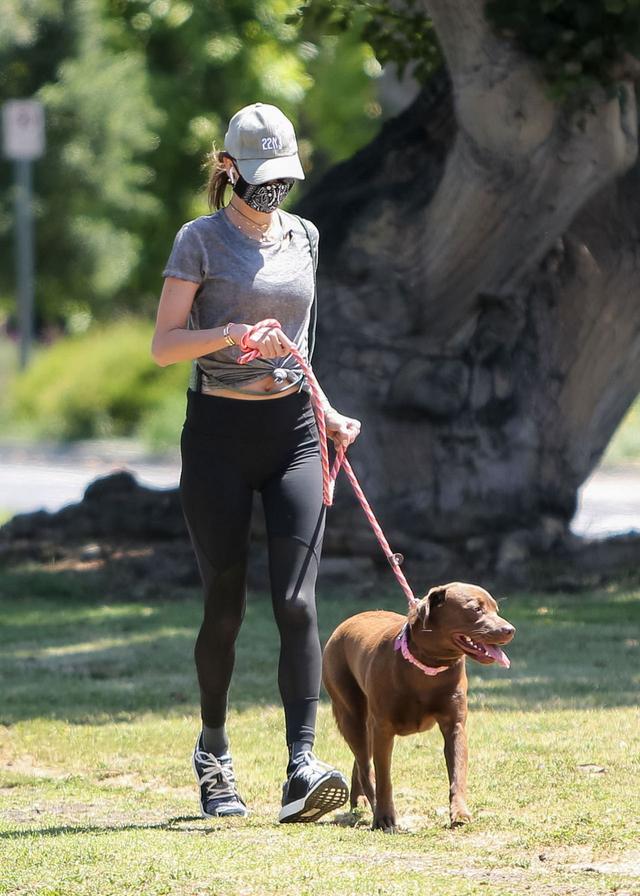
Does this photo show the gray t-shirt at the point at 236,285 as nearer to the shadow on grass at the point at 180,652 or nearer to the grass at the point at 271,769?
the grass at the point at 271,769

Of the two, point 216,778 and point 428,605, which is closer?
point 428,605

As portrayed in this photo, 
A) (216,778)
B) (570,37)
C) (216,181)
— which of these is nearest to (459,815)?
(216,778)

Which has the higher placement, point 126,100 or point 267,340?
point 267,340

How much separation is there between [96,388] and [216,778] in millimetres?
17687

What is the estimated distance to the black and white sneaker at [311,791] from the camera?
16.0 ft

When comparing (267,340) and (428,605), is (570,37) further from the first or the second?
(428,605)

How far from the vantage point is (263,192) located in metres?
5.04

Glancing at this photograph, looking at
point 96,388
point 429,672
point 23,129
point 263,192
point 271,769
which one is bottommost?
point 96,388

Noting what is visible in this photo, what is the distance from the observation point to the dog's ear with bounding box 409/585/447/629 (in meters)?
4.92

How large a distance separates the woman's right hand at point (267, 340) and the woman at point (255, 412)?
0.16 feet

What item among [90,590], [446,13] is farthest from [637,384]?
[90,590]

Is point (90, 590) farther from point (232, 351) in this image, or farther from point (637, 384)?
point (232, 351)

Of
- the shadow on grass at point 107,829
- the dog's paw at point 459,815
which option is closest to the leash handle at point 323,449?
the dog's paw at point 459,815

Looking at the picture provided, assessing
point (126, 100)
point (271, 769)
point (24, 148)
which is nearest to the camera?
point (271, 769)
